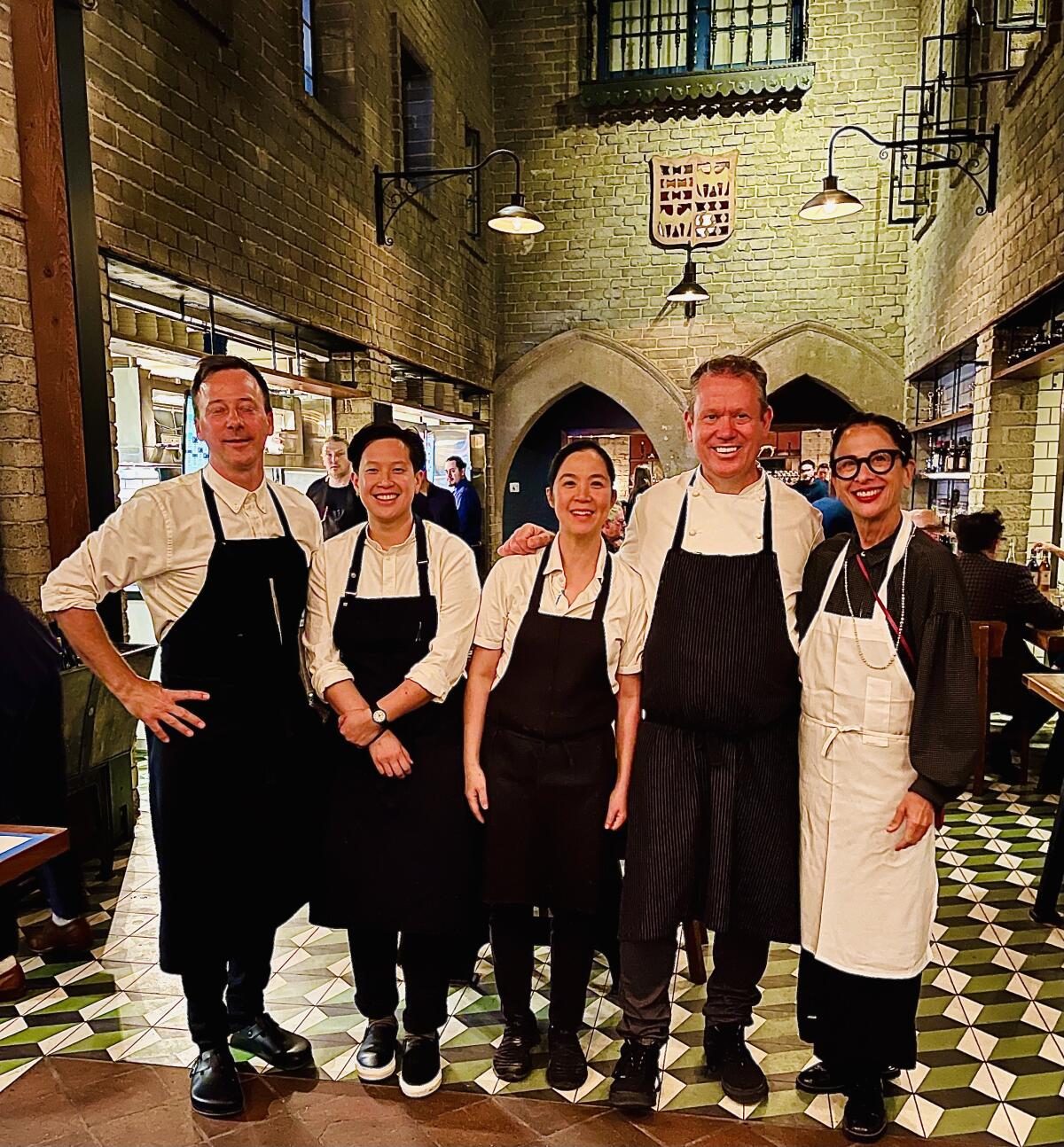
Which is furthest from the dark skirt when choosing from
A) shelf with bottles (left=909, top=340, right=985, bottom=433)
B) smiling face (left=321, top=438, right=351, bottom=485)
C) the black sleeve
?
shelf with bottles (left=909, top=340, right=985, bottom=433)

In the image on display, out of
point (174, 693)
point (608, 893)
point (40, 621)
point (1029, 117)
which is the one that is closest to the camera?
point (174, 693)

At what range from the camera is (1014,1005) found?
2.81 m

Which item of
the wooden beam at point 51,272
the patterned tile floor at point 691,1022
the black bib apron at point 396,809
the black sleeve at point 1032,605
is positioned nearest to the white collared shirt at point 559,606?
the black bib apron at point 396,809

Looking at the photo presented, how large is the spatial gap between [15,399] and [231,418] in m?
1.85

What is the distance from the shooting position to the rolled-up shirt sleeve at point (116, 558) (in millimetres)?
2162

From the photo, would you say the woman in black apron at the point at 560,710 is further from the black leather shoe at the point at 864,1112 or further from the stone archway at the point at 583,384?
the stone archway at the point at 583,384

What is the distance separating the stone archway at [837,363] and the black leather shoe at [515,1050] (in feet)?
32.3

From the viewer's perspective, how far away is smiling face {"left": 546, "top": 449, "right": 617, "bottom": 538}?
2236mm

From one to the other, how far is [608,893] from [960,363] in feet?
25.4

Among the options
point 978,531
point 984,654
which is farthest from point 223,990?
point 978,531

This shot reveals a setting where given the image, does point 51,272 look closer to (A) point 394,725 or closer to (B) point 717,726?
(A) point 394,725

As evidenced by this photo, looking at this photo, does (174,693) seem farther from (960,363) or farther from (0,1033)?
(960,363)

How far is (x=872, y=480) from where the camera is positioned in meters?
2.08

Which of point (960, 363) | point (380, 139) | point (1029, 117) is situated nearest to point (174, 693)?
point (1029, 117)
